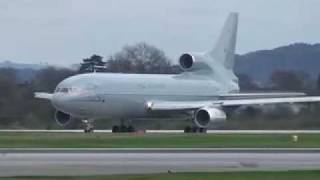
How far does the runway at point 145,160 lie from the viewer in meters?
27.6

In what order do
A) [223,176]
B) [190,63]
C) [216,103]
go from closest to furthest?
[223,176] → [216,103] → [190,63]

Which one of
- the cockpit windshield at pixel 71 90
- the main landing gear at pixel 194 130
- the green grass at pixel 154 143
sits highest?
the cockpit windshield at pixel 71 90

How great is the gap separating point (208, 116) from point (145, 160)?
33.5 m

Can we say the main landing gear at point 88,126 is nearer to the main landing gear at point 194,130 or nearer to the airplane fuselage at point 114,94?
the airplane fuselage at point 114,94

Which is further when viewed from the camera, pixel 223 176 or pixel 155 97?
pixel 155 97

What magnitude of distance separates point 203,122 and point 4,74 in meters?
39.9

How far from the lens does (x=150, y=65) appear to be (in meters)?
120

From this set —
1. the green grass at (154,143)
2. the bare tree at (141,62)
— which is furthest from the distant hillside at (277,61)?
the green grass at (154,143)

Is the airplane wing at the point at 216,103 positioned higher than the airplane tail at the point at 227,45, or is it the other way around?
the airplane tail at the point at 227,45

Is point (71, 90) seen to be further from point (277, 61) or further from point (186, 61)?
point (277, 61)

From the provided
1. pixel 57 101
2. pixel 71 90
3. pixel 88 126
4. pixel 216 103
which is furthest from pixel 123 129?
pixel 216 103

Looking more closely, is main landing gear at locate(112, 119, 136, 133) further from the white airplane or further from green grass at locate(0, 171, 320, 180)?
green grass at locate(0, 171, 320, 180)

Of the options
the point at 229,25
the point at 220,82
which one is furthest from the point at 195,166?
the point at 229,25

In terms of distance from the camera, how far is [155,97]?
68312 mm
